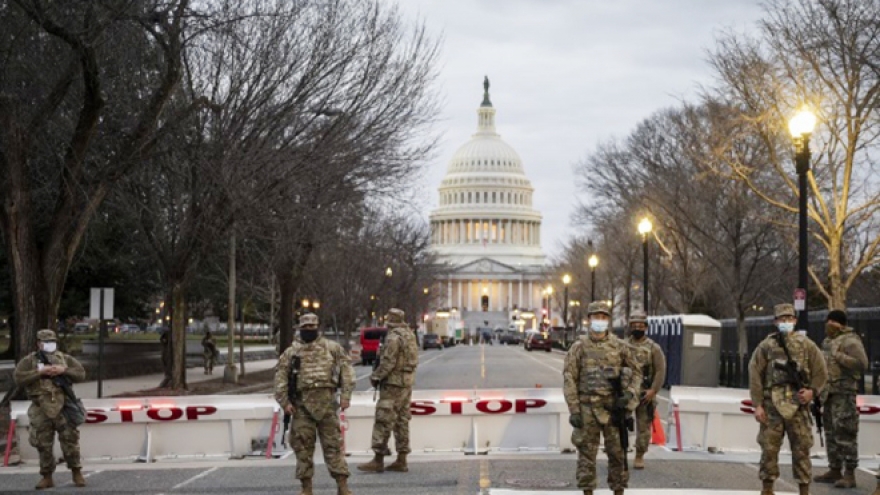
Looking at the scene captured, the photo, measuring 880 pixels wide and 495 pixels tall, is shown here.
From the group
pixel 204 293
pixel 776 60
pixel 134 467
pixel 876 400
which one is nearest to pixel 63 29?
pixel 134 467

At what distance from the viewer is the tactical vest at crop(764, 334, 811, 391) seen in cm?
1266

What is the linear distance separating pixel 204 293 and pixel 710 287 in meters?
24.9

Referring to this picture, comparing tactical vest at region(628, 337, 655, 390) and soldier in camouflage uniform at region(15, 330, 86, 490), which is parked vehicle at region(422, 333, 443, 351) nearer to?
tactical vest at region(628, 337, 655, 390)

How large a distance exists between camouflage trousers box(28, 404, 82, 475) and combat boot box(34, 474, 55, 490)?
6 cm

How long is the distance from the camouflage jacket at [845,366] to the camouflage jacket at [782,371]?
5.45 feet

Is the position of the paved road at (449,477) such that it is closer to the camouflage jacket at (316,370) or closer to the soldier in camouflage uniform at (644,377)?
the soldier in camouflage uniform at (644,377)

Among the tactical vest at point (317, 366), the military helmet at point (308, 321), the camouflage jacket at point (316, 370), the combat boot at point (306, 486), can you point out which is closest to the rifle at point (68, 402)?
the camouflage jacket at point (316, 370)

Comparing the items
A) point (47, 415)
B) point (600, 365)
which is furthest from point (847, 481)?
point (47, 415)

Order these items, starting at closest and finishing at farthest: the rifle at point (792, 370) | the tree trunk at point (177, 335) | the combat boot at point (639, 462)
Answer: the rifle at point (792, 370) < the combat boot at point (639, 462) < the tree trunk at point (177, 335)

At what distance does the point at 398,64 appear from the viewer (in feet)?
112

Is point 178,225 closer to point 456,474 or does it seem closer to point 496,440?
point 496,440

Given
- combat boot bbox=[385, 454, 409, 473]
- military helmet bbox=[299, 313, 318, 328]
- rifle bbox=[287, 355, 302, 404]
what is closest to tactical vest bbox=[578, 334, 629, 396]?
military helmet bbox=[299, 313, 318, 328]

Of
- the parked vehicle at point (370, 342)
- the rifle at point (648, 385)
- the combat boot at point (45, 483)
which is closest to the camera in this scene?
the combat boot at point (45, 483)

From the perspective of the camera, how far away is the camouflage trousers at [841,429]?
1430 cm
